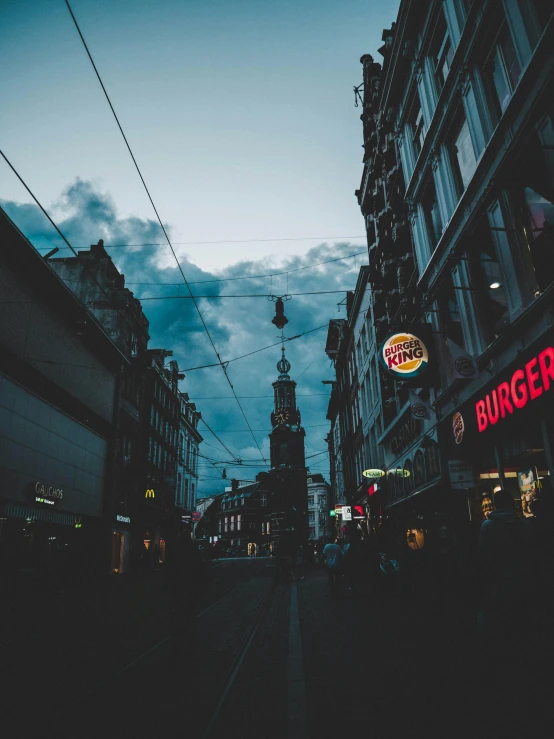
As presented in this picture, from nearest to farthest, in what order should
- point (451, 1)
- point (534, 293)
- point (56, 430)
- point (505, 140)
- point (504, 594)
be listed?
point (504, 594) < point (534, 293) < point (505, 140) < point (451, 1) < point (56, 430)

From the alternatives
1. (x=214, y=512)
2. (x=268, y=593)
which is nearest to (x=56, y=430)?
(x=268, y=593)

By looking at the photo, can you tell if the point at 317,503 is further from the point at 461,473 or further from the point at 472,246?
the point at 472,246

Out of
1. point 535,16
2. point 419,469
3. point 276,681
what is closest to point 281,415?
point 419,469

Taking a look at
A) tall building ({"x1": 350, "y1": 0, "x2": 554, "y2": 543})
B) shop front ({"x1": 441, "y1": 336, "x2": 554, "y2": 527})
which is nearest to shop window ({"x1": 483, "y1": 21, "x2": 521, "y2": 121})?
tall building ({"x1": 350, "y1": 0, "x2": 554, "y2": 543})

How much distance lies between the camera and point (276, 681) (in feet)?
17.0

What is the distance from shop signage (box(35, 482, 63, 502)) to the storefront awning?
0.63 m

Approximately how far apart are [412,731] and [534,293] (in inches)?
307

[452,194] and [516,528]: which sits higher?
[452,194]

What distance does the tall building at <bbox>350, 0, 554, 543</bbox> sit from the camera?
8.69 meters

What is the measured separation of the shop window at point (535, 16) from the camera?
8501 mm

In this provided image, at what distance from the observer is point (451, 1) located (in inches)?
501

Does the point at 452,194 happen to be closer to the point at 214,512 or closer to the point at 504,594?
the point at 504,594

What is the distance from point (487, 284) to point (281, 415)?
96702 millimetres

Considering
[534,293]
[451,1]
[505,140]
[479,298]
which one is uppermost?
[451,1]
